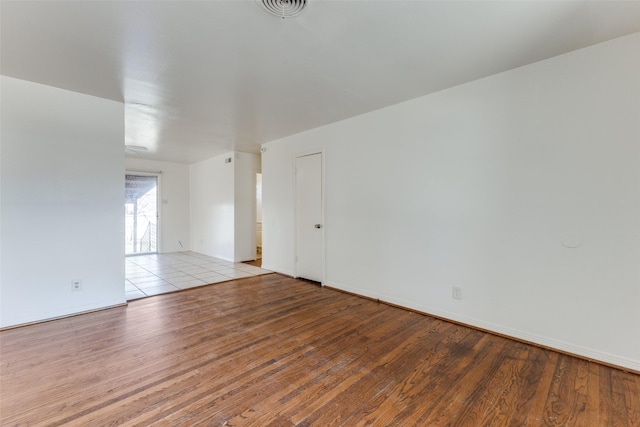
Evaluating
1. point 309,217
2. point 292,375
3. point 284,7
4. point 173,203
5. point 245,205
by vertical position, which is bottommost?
point 292,375

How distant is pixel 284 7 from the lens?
171cm

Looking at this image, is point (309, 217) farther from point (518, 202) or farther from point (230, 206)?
point (518, 202)

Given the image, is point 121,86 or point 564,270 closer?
point 564,270

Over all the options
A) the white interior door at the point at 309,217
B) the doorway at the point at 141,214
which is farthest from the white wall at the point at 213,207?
the white interior door at the point at 309,217

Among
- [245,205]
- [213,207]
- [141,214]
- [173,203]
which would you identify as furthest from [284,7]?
[141,214]

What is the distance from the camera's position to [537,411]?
161cm

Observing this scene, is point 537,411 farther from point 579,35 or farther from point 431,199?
point 579,35

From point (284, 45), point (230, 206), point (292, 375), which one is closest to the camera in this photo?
point (292, 375)

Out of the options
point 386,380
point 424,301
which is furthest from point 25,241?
point 424,301

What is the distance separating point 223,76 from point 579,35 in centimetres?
291

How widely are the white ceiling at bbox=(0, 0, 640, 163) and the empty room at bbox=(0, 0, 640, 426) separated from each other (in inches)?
0.8

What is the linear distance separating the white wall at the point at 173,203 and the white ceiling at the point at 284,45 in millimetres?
4211

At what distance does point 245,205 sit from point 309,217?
223 cm

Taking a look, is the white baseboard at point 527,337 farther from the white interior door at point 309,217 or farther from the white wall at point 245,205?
the white wall at point 245,205
